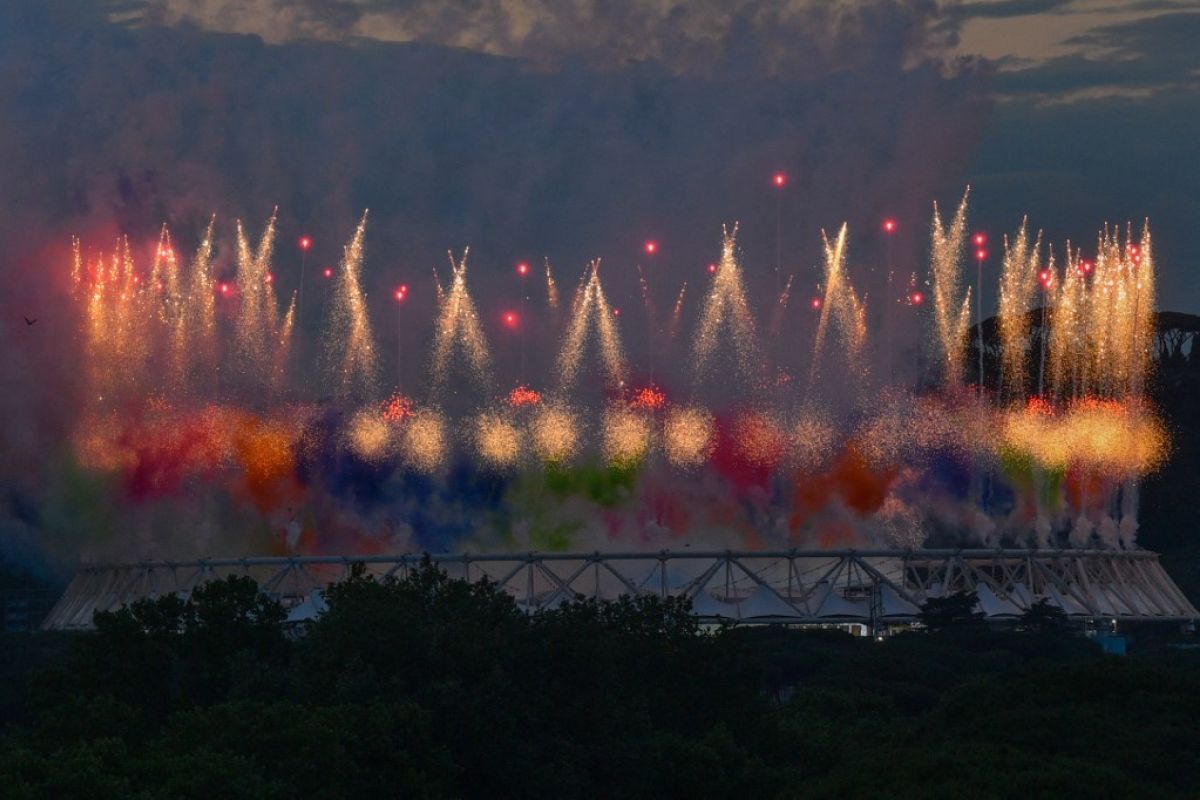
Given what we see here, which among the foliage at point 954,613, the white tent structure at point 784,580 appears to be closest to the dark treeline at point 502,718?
the foliage at point 954,613

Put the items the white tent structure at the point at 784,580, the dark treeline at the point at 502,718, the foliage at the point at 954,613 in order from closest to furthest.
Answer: the dark treeline at the point at 502,718, the foliage at the point at 954,613, the white tent structure at the point at 784,580

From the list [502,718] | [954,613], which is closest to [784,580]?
[954,613]

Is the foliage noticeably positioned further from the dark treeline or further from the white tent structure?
the dark treeline

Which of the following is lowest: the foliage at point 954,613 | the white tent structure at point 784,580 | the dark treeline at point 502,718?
the dark treeline at point 502,718

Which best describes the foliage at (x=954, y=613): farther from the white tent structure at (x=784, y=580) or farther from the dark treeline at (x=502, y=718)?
the dark treeline at (x=502, y=718)

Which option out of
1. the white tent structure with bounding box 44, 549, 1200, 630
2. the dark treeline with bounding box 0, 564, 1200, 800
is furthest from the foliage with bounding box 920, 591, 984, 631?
the dark treeline with bounding box 0, 564, 1200, 800

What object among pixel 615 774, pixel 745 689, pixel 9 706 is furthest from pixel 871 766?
pixel 9 706

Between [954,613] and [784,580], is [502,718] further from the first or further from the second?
[784,580]
